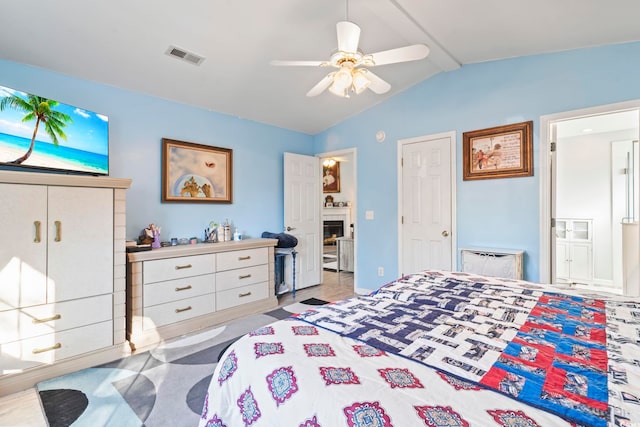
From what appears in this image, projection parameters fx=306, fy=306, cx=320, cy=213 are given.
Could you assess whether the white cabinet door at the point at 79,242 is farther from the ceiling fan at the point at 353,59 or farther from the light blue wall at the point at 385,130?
the ceiling fan at the point at 353,59

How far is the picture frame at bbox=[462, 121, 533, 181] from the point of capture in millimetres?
3047

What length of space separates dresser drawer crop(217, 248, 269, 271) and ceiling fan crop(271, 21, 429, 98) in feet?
6.49

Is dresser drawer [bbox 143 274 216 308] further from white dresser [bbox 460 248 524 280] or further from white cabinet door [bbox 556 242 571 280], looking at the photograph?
white cabinet door [bbox 556 242 571 280]

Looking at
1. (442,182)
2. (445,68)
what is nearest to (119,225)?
(442,182)

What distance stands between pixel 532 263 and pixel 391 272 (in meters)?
1.58

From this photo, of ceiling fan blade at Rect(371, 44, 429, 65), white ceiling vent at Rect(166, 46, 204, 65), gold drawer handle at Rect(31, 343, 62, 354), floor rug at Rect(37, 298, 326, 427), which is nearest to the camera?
floor rug at Rect(37, 298, 326, 427)

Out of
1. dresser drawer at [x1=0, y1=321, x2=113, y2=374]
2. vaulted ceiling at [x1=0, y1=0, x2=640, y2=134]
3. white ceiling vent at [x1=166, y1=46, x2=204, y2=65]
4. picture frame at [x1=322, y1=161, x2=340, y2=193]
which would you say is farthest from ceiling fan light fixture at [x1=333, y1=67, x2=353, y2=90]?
picture frame at [x1=322, y1=161, x2=340, y2=193]

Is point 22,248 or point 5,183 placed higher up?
point 5,183

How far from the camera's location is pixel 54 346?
2.17 meters

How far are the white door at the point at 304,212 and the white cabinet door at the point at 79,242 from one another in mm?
2324

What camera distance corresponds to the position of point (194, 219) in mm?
3537

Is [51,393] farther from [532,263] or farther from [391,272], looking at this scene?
[532,263]

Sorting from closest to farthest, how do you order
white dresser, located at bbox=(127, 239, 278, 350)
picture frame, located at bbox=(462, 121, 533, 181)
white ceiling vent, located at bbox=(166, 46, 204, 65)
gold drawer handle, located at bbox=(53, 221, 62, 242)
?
gold drawer handle, located at bbox=(53, 221, 62, 242) → white ceiling vent, located at bbox=(166, 46, 204, 65) → white dresser, located at bbox=(127, 239, 278, 350) → picture frame, located at bbox=(462, 121, 533, 181)

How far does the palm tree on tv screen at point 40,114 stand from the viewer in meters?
2.15
